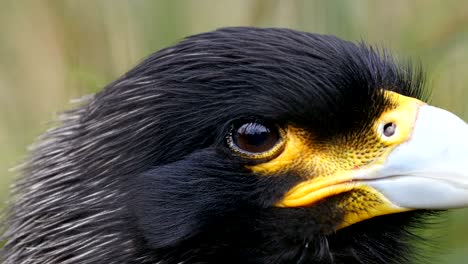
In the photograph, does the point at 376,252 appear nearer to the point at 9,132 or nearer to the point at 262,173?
the point at 262,173

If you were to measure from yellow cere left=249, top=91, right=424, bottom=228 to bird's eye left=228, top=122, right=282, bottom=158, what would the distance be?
1.3 inches

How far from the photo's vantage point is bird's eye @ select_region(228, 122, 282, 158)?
3.20 metres

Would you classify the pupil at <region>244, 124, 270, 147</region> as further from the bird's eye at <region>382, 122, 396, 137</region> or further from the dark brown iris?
the bird's eye at <region>382, 122, 396, 137</region>

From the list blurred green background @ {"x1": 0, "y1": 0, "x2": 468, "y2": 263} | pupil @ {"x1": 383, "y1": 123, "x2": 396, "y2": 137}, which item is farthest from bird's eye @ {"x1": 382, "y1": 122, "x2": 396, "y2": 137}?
blurred green background @ {"x1": 0, "y1": 0, "x2": 468, "y2": 263}

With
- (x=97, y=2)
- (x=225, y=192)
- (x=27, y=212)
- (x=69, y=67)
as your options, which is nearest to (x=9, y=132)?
(x=69, y=67)

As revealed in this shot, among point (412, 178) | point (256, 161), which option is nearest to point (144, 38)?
point (256, 161)

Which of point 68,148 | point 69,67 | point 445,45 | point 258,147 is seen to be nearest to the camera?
point 258,147

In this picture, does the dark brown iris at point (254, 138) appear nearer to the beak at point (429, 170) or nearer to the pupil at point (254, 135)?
the pupil at point (254, 135)

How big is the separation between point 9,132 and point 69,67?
368mm

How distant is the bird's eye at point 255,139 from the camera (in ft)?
10.5

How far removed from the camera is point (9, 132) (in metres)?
4.80

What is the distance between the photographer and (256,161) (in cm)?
323

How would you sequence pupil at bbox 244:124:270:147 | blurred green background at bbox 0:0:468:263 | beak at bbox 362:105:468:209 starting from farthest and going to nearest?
blurred green background at bbox 0:0:468:263 < pupil at bbox 244:124:270:147 < beak at bbox 362:105:468:209

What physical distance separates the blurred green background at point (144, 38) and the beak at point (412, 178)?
0.87 metres
